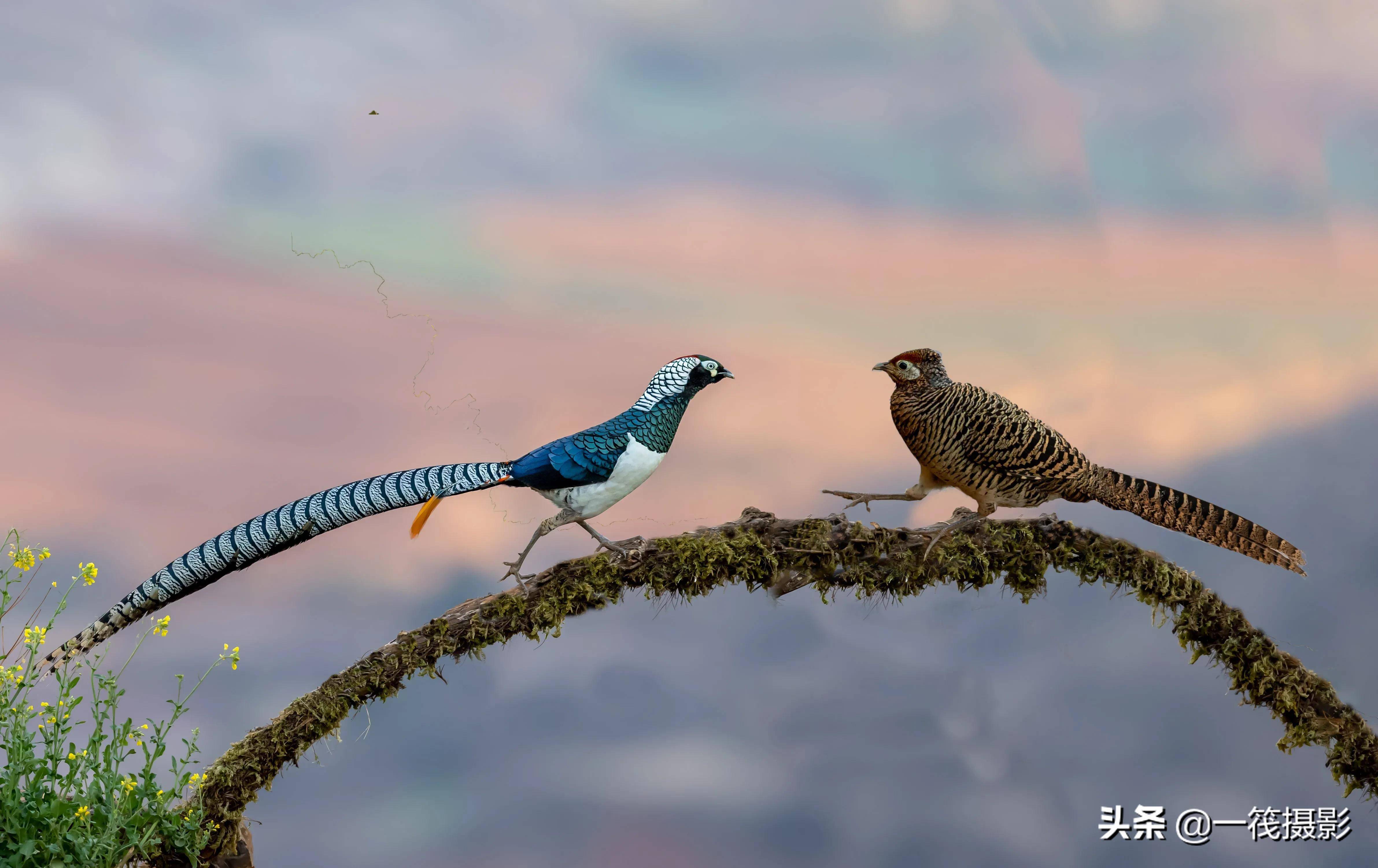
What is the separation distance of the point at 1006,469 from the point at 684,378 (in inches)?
61.8

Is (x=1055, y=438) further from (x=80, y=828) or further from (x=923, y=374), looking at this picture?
(x=80, y=828)

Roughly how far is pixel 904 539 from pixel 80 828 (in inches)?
134

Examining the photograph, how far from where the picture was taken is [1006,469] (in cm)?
489

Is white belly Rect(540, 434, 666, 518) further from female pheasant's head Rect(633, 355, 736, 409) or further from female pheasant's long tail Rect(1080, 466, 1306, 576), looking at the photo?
female pheasant's long tail Rect(1080, 466, 1306, 576)

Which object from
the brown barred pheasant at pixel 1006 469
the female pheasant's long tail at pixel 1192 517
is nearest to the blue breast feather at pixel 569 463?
the brown barred pheasant at pixel 1006 469

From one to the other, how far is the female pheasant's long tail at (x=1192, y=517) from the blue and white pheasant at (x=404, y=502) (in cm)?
233

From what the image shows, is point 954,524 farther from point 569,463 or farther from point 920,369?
point 569,463

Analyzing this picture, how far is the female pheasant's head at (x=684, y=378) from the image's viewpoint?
178 inches

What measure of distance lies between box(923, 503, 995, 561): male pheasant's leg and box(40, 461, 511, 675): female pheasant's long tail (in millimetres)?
1871

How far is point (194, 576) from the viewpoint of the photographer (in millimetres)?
4176

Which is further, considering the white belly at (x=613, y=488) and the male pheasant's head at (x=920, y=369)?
the male pheasant's head at (x=920, y=369)

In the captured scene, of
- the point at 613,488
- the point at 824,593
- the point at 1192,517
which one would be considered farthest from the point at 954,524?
the point at 613,488

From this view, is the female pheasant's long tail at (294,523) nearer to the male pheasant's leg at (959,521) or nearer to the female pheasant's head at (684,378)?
the female pheasant's head at (684,378)

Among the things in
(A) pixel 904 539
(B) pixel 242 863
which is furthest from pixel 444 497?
(A) pixel 904 539
